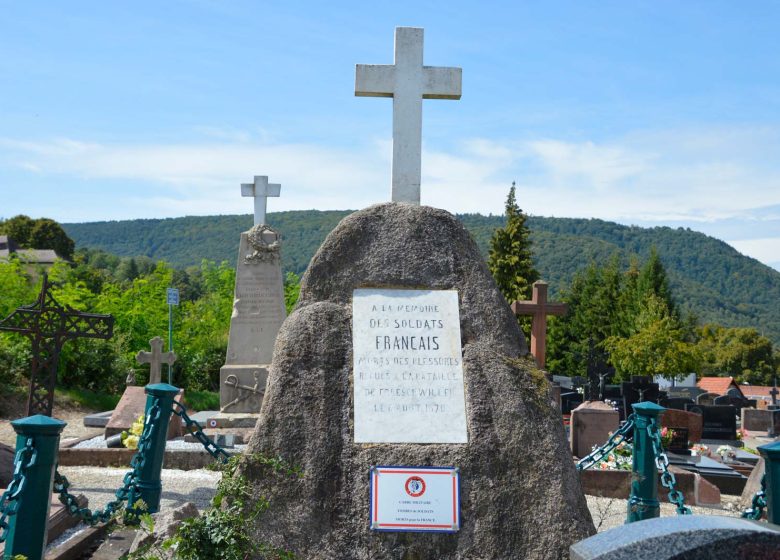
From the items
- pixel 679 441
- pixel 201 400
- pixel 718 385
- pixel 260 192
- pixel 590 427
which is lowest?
pixel 718 385

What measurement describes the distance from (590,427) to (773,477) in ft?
21.6

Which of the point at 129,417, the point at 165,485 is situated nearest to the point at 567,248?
the point at 129,417

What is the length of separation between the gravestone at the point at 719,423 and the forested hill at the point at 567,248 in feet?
308

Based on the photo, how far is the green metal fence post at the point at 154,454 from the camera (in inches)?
223

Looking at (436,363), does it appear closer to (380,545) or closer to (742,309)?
(380,545)

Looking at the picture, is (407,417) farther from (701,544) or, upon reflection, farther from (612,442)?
(701,544)

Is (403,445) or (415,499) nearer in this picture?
(415,499)

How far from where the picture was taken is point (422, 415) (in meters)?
4.93

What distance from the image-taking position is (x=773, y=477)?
4.44 meters

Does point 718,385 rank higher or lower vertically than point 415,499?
lower

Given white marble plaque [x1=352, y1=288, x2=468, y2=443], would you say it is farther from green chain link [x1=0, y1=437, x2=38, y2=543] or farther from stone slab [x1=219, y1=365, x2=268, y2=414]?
stone slab [x1=219, y1=365, x2=268, y2=414]

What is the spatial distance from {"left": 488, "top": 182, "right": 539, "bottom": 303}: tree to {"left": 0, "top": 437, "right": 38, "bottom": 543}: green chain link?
3228 centimetres

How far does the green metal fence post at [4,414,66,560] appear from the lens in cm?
430

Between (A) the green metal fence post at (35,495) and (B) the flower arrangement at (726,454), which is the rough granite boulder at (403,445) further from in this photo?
(B) the flower arrangement at (726,454)
